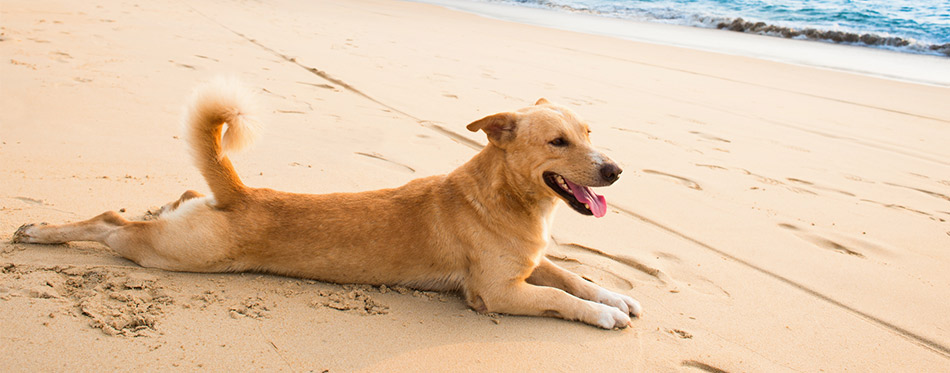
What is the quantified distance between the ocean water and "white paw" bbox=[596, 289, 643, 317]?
1755cm

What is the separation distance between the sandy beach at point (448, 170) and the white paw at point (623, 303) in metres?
0.10

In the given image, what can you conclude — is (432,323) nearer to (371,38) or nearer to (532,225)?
(532,225)

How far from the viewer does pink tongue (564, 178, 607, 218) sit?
3.58 meters

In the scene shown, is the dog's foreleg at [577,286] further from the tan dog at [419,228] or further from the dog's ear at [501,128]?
the dog's ear at [501,128]

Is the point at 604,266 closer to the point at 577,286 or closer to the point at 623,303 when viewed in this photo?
the point at 577,286

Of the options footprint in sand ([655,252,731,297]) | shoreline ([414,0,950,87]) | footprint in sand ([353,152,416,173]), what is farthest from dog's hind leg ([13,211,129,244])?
shoreline ([414,0,950,87])

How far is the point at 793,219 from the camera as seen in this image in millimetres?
5027

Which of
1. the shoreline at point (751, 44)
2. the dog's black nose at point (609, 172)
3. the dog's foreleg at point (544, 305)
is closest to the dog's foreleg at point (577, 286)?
the dog's foreleg at point (544, 305)

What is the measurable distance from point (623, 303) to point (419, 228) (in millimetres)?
1166

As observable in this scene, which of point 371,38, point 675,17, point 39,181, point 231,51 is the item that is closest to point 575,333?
point 39,181

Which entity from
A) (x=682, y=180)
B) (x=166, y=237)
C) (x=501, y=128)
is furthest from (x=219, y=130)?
(x=682, y=180)

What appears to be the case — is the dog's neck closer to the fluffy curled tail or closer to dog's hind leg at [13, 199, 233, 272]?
the fluffy curled tail

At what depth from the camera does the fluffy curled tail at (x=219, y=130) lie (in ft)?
10.7

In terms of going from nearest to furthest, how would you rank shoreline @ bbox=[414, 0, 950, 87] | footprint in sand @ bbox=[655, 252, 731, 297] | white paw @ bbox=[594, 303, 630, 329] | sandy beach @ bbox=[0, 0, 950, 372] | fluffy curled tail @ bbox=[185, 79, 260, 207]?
sandy beach @ bbox=[0, 0, 950, 372] → fluffy curled tail @ bbox=[185, 79, 260, 207] → white paw @ bbox=[594, 303, 630, 329] → footprint in sand @ bbox=[655, 252, 731, 297] → shoreline @ bbox=[414, 0, 950, 87]
